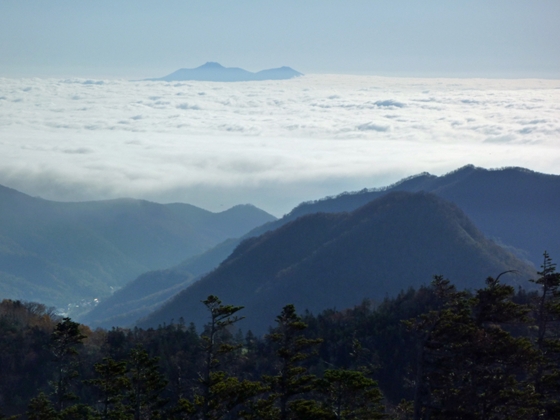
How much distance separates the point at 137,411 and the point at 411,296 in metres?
75.8

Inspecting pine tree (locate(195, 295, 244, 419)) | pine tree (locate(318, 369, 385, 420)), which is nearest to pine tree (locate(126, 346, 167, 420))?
pine tree (locate(195, 295, 244, 419))

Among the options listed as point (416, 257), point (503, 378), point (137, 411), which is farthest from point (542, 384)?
point (416, 257)

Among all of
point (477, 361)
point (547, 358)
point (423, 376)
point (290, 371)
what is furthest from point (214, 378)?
point (547, 358)

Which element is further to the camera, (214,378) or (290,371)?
(214,378)

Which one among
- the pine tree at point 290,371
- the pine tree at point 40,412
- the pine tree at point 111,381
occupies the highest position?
the pine tree at point 290,371

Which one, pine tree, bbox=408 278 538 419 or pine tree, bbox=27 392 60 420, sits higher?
pine tree, bbox=408 278 538 419

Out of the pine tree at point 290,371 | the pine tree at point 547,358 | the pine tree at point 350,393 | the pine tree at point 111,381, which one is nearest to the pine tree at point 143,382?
the pine tree at point 111,381

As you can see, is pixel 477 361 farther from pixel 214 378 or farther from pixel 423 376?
pixel 214 378

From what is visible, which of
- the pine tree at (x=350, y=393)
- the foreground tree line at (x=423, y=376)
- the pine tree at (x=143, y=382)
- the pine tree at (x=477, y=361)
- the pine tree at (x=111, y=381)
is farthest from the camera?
the pine tree at (x=111, y=381)

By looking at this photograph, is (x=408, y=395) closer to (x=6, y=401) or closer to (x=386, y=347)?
(x=386, y=347)

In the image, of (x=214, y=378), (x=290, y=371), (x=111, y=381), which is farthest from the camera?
(x=111, y=381)

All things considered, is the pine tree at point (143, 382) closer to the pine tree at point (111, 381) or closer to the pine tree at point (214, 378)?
the pine tree at point (111, 381)

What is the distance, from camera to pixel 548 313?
37812 mm

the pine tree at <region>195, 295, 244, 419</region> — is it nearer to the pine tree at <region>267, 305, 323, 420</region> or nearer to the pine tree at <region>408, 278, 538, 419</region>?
the pine tree at <region>267, 305, 323, 420</region>
